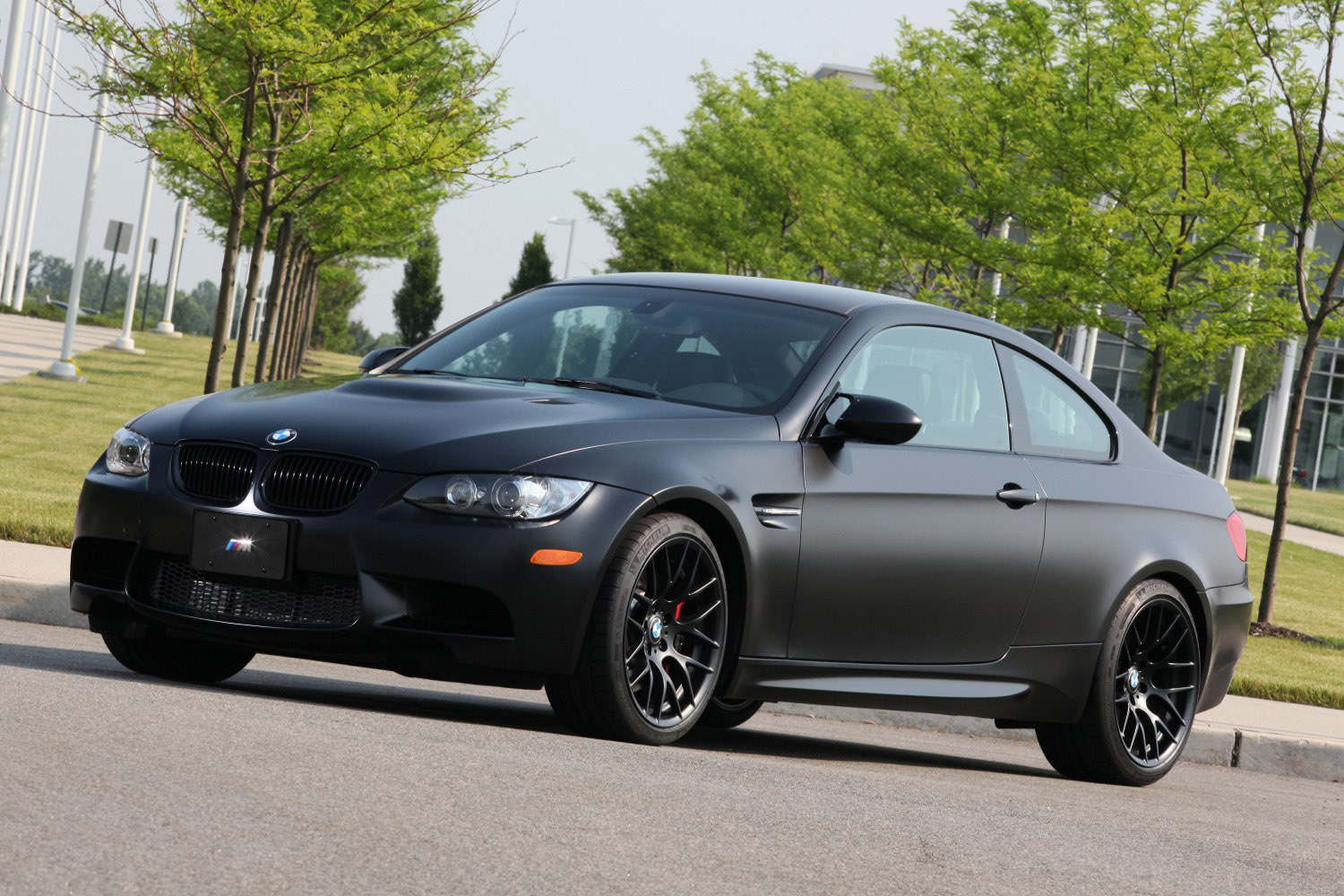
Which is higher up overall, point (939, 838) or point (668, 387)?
point (668, 387)

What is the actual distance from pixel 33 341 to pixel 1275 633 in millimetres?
29500

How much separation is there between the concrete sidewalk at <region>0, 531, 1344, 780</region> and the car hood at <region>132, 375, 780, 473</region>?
123 inches

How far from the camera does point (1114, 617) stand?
685cm

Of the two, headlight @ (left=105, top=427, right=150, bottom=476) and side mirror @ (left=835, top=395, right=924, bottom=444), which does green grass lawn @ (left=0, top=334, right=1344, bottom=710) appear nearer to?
headlight @ (left=105, top=427, right=150, bottom=476)

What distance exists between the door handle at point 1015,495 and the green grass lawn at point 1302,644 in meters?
4.73

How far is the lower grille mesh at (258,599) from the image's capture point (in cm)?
527

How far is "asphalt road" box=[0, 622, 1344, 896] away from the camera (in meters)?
3.43

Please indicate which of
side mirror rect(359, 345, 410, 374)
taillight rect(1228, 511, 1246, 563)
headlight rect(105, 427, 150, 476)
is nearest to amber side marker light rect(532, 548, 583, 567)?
headlight rect(105, 427, 150, 476)

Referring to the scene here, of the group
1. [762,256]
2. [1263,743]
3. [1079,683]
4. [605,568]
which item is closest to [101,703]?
[605,568]

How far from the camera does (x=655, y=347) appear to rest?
6168mm

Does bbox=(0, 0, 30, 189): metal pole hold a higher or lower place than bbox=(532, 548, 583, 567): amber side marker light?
higher

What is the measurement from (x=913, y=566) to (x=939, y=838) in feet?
5.64

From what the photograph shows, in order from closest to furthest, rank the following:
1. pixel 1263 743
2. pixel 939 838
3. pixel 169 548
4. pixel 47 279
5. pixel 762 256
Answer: pixel 939 838 < pixel 169 548 < pixel 1263 743 < pixel 762 256 < pixel 47 279

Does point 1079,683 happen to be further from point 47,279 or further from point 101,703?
point 47,279
